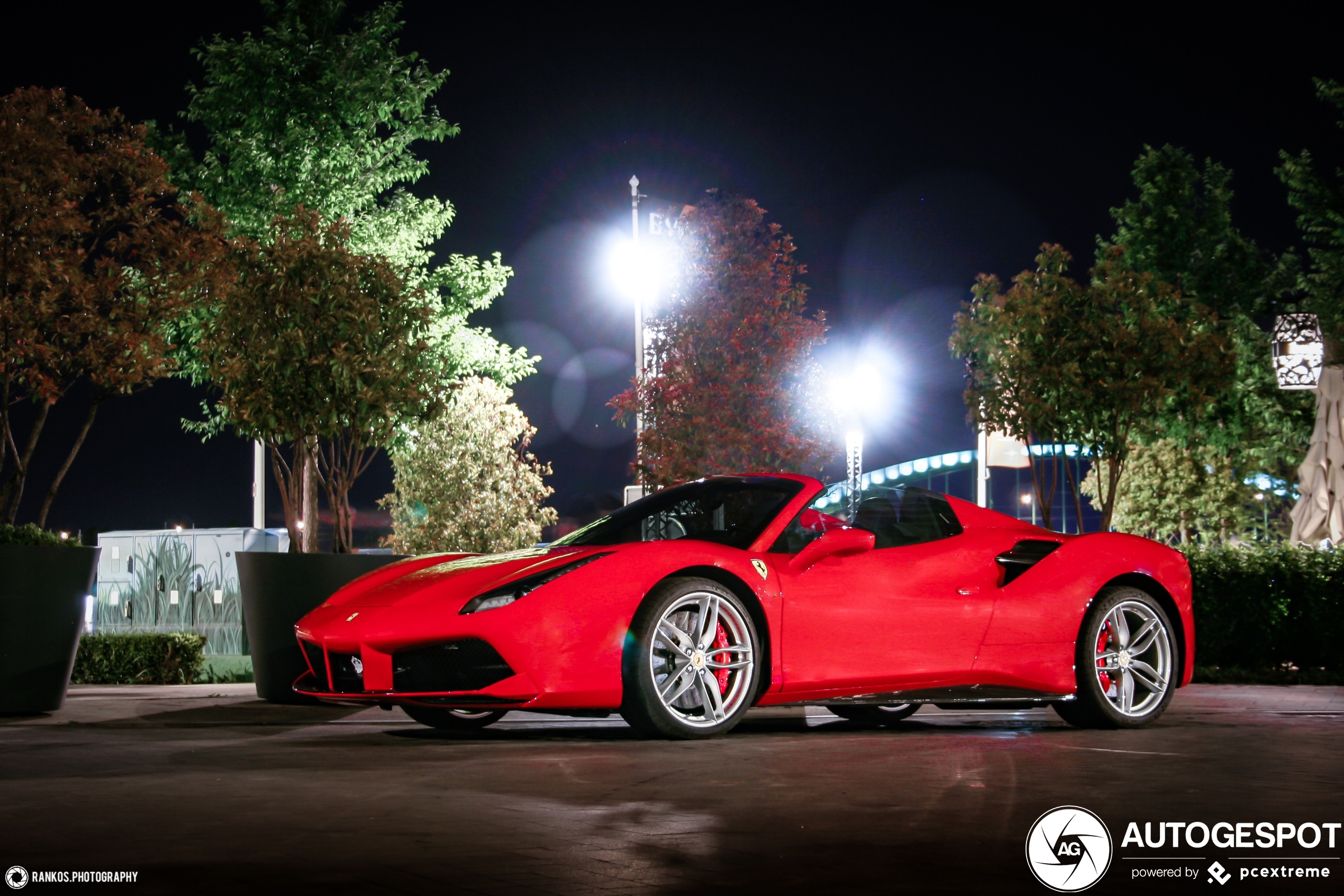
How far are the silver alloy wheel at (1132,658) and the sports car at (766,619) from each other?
0.5 inches

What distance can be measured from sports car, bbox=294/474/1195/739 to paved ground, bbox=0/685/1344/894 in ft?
0.91

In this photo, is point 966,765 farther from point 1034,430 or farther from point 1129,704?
point 1034,430

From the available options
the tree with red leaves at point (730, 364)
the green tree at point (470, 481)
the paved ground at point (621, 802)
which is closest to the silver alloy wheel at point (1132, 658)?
the paved ground at point (621, 802)

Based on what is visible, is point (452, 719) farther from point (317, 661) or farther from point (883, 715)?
point (883, 715)

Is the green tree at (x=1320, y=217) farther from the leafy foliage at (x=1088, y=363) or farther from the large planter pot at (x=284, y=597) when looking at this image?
the large planter pot at (x=284, y=597)


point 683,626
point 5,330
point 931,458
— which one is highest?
point 931,458

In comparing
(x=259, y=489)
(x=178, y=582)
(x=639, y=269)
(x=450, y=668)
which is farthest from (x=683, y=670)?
(x=178, y=582)

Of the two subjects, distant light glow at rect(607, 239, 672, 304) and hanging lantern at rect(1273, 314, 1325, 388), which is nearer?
distant light glow at rect(607, 239, 672, 304)

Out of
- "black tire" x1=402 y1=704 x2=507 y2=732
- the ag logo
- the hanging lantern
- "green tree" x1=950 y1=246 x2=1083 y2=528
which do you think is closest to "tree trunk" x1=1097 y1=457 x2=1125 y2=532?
"green tree" x1=950 y1=246 x2=1083 y2=528

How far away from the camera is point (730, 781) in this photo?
5.64 metres

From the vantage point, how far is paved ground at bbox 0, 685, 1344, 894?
12.9 ft

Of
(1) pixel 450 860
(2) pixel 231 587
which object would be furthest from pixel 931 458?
(1) pixel 450 860

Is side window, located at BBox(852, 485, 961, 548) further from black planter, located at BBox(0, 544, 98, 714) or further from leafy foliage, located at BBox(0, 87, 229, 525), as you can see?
leafy foliage, located at BBox(0, 87, 229, 525)

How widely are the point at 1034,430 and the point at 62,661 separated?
12.5 m
